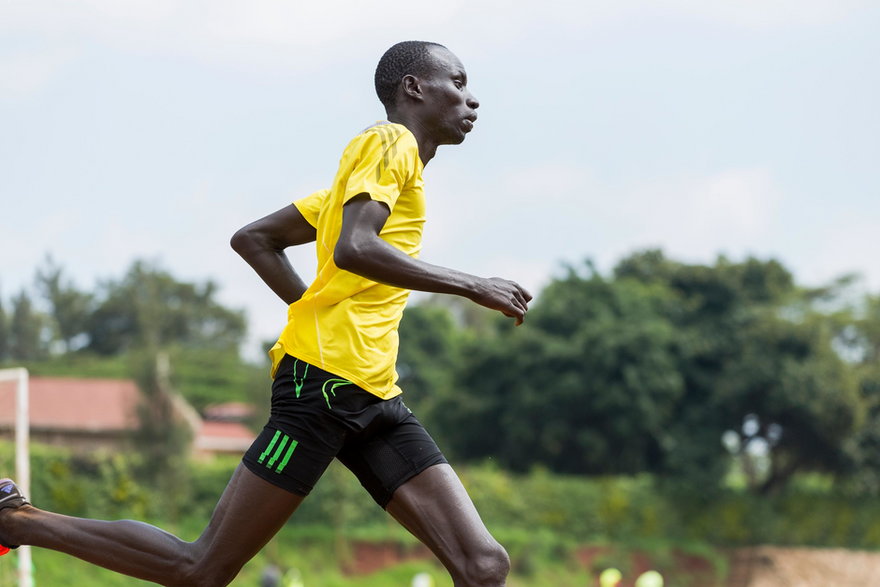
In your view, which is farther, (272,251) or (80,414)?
(80,414)

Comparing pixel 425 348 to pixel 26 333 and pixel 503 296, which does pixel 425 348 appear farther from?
pixel 503 296

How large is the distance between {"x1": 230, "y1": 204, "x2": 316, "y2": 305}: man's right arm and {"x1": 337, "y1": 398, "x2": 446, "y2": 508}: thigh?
2.74 ft

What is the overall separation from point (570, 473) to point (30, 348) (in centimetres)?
3768

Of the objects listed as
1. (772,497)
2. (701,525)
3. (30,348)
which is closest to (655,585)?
(701,525)

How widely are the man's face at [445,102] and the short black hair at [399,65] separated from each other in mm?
32

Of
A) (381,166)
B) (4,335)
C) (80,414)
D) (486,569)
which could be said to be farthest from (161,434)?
(4,335)

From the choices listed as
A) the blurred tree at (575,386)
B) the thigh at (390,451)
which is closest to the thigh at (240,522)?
the thigh at (390,451)

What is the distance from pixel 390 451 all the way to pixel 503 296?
2.56ft

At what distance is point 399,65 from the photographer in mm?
4816

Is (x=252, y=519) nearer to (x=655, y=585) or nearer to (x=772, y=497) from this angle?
(x=655, y=585)

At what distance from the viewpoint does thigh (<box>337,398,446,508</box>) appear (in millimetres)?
4703

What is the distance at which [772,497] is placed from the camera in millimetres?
46188

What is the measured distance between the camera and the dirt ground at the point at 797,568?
43094 millimetres

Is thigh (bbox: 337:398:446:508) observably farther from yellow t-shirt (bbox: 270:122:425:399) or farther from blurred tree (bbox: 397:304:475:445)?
blurred tree (bbox: 397:304:475:445)
